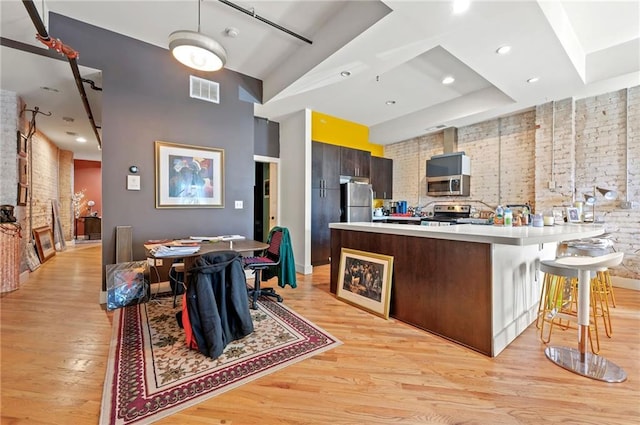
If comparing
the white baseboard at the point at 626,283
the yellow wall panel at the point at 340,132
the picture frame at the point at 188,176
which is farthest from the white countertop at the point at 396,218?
the picture frame at the point at 188,176

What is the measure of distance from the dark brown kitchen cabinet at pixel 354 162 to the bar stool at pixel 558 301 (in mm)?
3689

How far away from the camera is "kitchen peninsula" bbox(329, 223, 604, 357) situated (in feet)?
6.97

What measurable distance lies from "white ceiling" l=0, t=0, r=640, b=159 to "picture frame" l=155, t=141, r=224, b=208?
1.24m

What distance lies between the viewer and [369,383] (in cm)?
180

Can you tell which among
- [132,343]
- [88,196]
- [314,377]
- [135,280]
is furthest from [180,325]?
[88,196]

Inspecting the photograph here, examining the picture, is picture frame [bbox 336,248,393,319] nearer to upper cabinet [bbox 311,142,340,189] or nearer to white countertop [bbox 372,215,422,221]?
upper cabinet [bbox 311,142,340,189]

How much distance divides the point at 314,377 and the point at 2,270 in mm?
4515

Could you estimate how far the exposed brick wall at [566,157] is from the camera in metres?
3.82

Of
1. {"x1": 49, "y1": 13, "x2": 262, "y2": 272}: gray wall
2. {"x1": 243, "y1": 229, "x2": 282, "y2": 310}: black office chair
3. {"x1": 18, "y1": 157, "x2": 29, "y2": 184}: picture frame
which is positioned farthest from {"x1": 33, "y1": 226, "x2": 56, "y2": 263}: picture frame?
{"x1": 243, "y1": 229, "x2": 282, "y2": 310}: black office chair

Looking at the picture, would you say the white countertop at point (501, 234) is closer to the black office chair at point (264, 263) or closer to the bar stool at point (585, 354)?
the bar stool at point (585, 354)

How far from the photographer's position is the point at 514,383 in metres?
1.80

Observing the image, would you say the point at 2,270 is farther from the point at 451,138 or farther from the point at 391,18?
the point at 451,138

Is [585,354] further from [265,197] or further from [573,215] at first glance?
[265,197]

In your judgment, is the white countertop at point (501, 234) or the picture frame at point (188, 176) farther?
the picture frame at point (188, 176)
